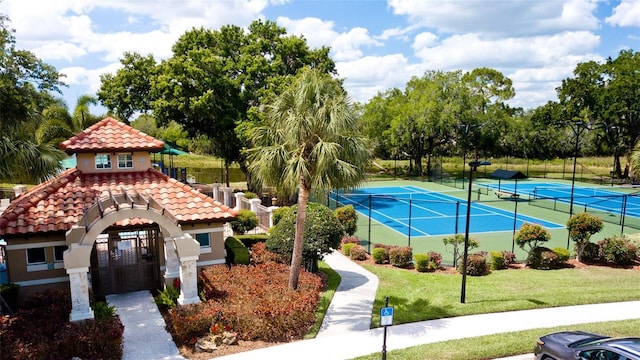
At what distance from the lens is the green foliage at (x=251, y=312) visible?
12.8 metres

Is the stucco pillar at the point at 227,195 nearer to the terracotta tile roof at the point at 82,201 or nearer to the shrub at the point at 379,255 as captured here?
the shrub at the point at 379,255

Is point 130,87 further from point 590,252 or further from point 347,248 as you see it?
point 590,252

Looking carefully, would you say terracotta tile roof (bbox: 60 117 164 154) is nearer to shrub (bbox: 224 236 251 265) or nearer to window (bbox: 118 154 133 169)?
window (bbox: 118 154 133 169)

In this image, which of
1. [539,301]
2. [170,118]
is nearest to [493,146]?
[170,118]

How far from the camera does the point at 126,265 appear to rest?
15.9 meters

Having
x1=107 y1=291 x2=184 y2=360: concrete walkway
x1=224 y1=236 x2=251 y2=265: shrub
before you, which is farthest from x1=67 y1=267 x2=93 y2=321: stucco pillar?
x1=224 y1=236 x2=251 y2=265: shrub

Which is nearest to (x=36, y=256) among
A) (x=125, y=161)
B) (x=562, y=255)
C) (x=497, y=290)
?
(x=125, y=161)

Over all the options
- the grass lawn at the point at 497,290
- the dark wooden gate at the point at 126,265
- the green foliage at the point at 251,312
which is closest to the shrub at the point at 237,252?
the green foliage at the point at 251,312

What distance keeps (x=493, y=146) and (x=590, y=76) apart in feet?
42.4

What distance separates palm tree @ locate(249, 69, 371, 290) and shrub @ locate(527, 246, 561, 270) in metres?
10.4

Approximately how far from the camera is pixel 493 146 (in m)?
59.4

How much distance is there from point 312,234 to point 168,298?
5.33m

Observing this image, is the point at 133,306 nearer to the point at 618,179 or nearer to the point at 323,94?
the point at 323,94

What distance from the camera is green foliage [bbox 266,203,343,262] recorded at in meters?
17.2
